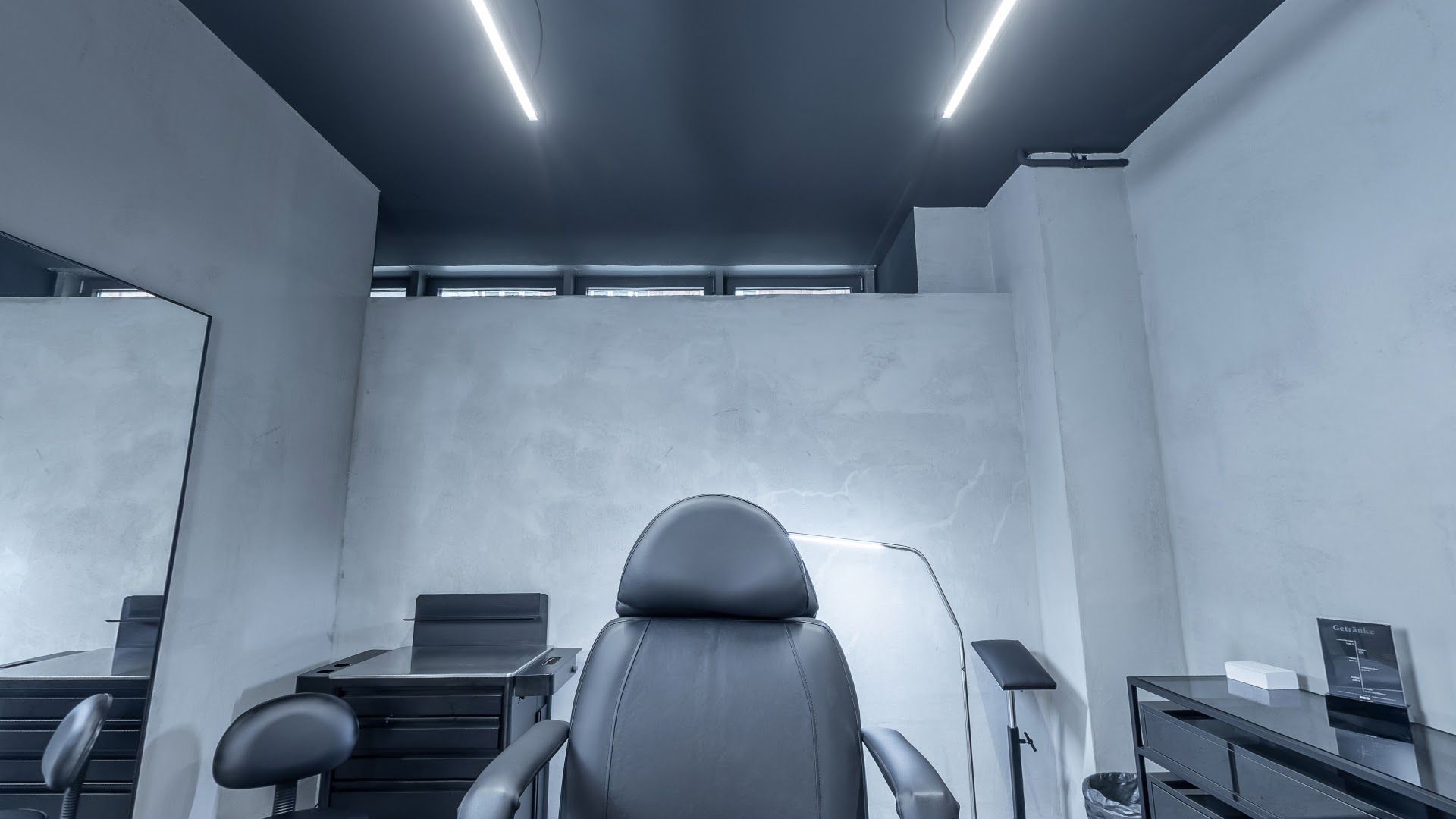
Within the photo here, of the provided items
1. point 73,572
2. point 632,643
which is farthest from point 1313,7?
point 73,572

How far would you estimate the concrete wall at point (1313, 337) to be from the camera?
1560 millimetres

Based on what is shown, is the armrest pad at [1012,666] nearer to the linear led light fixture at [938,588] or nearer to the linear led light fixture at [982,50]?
the linear led light fixture at [938,588]

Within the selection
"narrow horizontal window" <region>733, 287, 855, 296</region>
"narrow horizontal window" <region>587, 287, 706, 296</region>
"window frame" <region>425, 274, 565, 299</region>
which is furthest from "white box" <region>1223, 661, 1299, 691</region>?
"window frame" <region>425, 274, 565, 299</region>

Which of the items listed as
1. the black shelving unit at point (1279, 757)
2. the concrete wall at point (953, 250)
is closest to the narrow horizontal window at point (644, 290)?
the concrete wall at point (953, 250)

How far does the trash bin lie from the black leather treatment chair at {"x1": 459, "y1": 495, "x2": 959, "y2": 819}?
4.48ft

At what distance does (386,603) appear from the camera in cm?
273

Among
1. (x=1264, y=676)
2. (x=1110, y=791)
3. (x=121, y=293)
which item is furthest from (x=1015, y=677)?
(x=121, y=293)

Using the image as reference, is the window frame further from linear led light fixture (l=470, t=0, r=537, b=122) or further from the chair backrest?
the chair backrest

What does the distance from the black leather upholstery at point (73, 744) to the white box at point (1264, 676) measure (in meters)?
3.22

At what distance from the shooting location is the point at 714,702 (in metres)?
1.36

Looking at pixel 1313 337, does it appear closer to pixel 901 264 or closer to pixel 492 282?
pixel 901 264

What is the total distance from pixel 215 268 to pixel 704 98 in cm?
185

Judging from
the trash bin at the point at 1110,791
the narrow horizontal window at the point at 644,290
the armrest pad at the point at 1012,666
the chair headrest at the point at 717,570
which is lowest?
the trash bin at the point at 1110,791

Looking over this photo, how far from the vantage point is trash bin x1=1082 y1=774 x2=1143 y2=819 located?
83.4 inches
